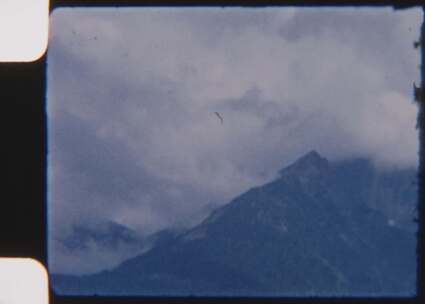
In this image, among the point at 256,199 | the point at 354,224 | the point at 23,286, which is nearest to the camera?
the point at 23,286

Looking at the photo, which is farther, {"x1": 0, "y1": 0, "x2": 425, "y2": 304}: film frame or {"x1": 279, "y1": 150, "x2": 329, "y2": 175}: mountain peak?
{"x1": 279, "y1": 150, "x2": 329, "y2": 175}: mountain peak

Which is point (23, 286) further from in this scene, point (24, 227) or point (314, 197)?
point (314, 197)

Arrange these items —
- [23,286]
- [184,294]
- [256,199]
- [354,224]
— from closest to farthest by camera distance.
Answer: [23,286], [184,294], [256,199], [354,224]

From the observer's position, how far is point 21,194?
131 centimetres

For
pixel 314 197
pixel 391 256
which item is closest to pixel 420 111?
pixel 391 256

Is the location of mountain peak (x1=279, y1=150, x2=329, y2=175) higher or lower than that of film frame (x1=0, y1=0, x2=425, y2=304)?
lower

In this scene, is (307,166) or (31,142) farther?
(307,166)

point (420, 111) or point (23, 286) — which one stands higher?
point (420, 111)

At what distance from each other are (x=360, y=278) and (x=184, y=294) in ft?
1.43

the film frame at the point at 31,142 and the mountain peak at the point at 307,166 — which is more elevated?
the film frame at the point at 31,142

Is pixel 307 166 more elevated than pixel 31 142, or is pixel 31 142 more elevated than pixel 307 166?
pixel 31 142

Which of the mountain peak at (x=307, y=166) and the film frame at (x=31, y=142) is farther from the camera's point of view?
the mountain peak at (x=307, y=166)
